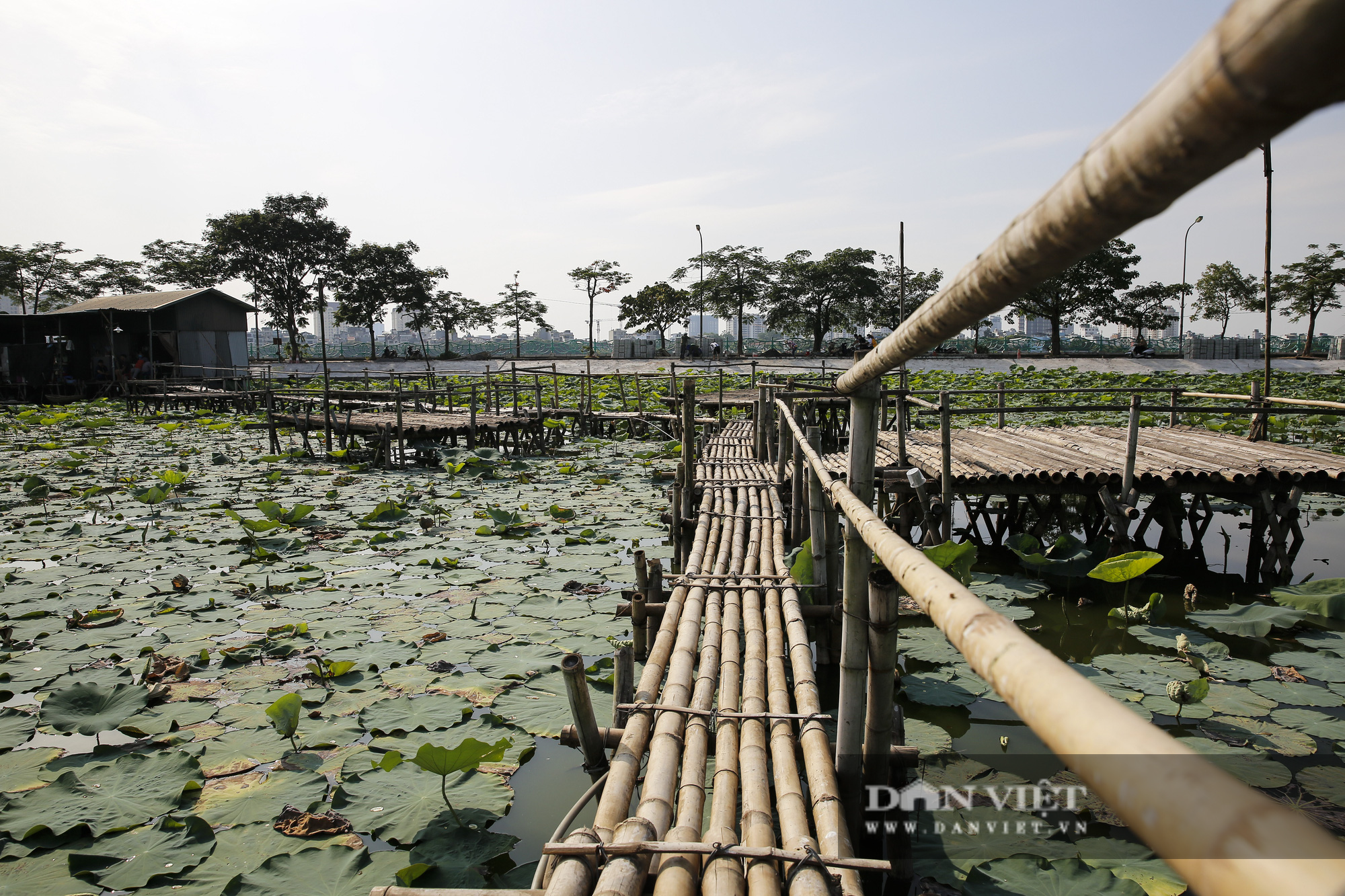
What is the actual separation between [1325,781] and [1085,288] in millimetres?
36410

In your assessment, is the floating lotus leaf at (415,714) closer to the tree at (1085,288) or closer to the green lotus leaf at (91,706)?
the green lotus leaf at (91,706)

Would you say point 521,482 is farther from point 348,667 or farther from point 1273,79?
point 1273,79

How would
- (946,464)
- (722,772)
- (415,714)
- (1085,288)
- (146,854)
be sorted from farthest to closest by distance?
1. (1085,288)
2. (946,464)
3. (415,714)
4. (146,854)
5. (722,772)

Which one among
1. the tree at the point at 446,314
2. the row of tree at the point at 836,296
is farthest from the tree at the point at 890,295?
the tree at the point at 446,314

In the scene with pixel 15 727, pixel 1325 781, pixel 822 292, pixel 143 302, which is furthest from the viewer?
pixel 822 292

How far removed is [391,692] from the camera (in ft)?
12.5

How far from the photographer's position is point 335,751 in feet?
10.8

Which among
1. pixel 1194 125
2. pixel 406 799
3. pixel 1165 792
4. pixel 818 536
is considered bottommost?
pixel 406 799

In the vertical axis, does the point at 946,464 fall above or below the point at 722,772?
above

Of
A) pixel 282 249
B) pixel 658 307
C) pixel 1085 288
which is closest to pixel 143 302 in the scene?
pixel 282 249

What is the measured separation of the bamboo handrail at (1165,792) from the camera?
15.6 inches

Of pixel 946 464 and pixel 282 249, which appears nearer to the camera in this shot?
pixel 946 464

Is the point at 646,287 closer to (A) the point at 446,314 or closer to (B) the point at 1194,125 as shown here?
(A) the point at 446,314

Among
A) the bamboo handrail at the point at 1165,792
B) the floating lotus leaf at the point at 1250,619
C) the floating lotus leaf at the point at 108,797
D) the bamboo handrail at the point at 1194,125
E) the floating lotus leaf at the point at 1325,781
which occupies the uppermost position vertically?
the bamboo handrail at the point at 1194,125
